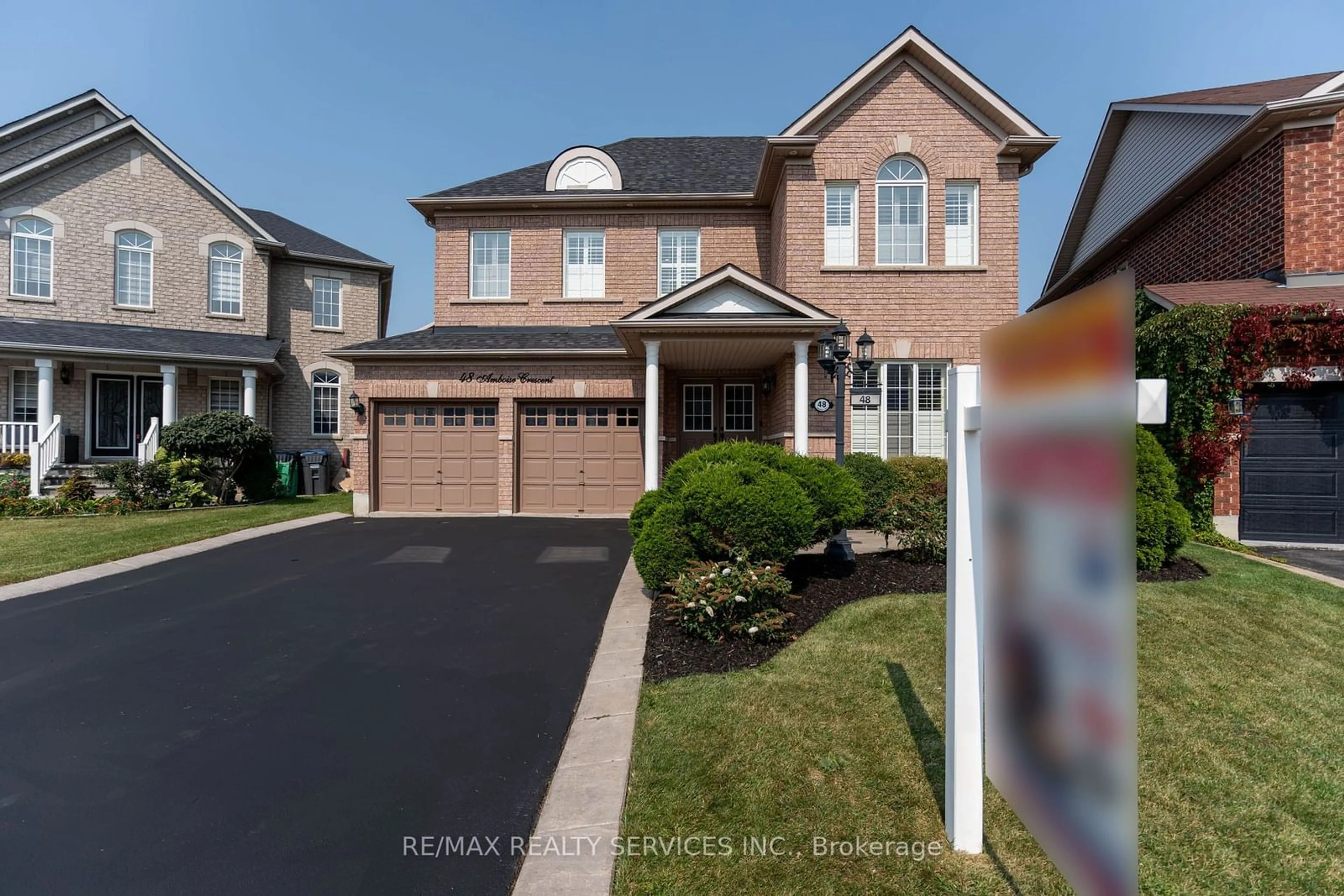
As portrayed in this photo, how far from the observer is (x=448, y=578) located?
7.18 metres

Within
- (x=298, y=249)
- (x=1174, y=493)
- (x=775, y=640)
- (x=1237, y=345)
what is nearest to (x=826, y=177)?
(x=1237, y=345)

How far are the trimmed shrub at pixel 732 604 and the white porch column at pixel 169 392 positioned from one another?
16.8 meters

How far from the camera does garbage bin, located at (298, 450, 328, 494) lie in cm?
1716

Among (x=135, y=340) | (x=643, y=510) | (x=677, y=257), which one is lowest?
(x=643, y=510)

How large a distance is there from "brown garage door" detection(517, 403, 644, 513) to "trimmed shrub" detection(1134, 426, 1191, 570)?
8.83 m

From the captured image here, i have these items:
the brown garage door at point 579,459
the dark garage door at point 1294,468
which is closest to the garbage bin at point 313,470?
the brown garage door at point 579,459

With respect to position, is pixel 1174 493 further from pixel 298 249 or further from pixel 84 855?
pixel 298 249

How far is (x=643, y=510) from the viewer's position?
20.9 ft

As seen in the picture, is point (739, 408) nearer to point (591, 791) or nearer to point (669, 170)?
point (669, 170)

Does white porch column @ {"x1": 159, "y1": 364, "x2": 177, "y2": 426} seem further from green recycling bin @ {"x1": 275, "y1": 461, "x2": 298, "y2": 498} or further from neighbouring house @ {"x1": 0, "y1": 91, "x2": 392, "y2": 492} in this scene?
green recycling bin @ {"x1": 275, "y1": 461, "x2": 298, "y2": 498}

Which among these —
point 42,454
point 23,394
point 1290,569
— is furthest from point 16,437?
point 1290,569

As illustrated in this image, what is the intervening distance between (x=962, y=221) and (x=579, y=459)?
934 centimetres

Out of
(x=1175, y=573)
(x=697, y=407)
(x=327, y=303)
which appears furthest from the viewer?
(x=327, y=303)

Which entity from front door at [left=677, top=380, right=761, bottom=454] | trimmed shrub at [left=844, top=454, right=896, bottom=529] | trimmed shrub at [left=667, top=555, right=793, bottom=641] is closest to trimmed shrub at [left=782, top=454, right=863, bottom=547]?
trimmed shrub at [left=667, top=555, right=793, bottom=641]
